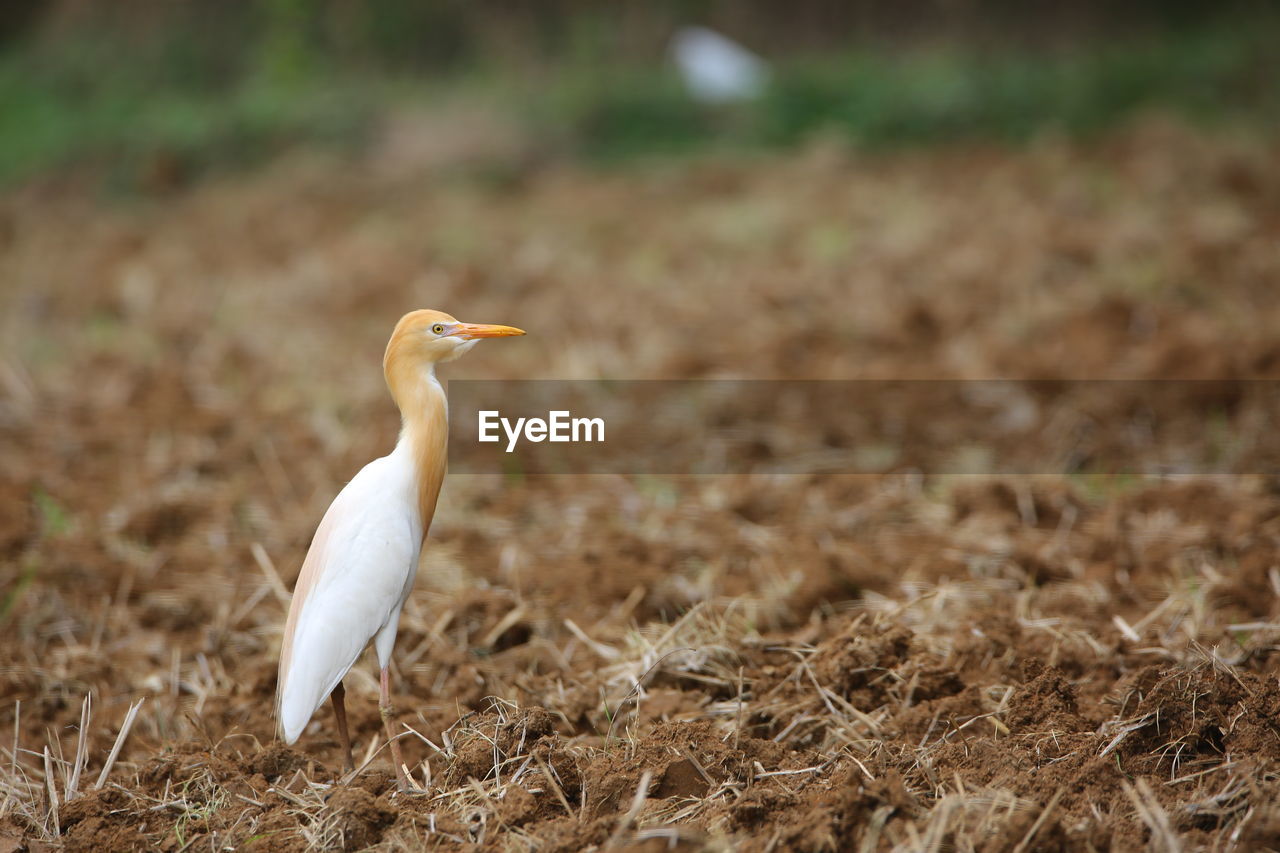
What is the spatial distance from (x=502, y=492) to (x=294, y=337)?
2.38 metres

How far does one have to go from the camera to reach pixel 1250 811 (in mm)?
1829

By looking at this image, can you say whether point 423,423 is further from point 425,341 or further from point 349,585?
point 349,585

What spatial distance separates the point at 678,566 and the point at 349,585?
1683 millimetres

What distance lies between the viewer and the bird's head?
69.7 inches

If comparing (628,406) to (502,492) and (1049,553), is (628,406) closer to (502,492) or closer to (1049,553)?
(502,492)

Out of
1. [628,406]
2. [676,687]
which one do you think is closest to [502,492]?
[628,406]

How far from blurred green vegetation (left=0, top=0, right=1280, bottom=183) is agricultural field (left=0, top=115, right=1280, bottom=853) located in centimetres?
290

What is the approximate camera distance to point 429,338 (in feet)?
5.84

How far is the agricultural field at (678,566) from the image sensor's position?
201 centimetres

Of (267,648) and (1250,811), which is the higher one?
(1250,811)

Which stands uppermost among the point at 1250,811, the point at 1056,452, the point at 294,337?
the point at 1250,811

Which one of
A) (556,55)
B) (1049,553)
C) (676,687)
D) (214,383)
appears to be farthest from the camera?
(556,55)

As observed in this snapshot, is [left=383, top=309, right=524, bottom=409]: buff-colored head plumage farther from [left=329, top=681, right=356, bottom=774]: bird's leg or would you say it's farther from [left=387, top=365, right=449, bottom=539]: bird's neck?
[left=329, top=681, right=356, bottom=774]: bird's leg

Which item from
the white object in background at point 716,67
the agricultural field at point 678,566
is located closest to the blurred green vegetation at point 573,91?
the white object in background at point 716,67
